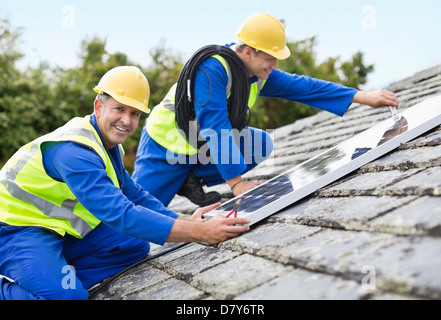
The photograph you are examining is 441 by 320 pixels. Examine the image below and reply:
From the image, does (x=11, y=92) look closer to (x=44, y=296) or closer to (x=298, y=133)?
(x=298, y=133)

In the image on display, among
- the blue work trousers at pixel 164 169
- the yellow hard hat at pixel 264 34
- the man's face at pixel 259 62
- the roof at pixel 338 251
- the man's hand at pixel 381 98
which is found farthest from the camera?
the blue work trousers at pixel 164 169

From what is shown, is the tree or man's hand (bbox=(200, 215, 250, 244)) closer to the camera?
man's hand (bbox=(200, 215, 250, 244))

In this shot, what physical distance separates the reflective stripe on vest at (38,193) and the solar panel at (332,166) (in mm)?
839

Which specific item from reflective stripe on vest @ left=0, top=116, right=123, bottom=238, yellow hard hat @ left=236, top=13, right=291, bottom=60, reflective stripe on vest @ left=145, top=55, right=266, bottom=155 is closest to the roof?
reflective stripe on vest @ left=0, top=116, right=123, bottom=238

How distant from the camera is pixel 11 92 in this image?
39.1 ft

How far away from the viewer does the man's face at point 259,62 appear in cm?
316

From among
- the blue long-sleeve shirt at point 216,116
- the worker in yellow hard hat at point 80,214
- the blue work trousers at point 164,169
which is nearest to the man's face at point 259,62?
the blue long-sleeve shirt at point 216,116

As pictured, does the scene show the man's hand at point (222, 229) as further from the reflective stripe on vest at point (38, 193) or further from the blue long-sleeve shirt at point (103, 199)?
the reflective stripe on vest at point (38, 193)

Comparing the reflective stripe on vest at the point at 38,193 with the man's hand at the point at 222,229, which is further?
the reflective stripe on vest at the point at 38,193

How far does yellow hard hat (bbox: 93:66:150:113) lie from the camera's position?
2.46m

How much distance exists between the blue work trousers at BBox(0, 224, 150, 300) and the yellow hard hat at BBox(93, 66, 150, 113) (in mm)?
834

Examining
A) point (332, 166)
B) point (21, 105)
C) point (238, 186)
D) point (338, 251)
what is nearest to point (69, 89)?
point (21, 105)

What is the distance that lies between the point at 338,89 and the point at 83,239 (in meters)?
2.58

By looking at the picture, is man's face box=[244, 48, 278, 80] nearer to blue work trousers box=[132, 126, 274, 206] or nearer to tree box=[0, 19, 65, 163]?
blue work trousers box=[132, 126, 274, 206]
